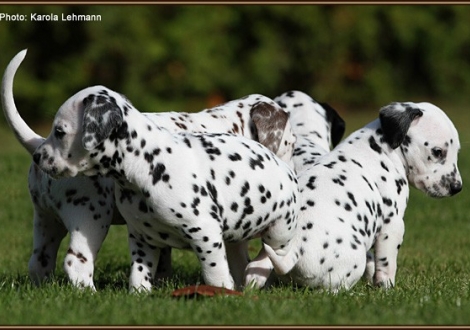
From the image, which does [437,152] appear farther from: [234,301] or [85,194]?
[85,194]

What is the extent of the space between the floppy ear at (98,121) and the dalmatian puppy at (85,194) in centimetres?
69

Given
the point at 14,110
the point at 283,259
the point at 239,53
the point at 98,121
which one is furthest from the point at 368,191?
the point at 239,53

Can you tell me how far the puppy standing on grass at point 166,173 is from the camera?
5.94 m

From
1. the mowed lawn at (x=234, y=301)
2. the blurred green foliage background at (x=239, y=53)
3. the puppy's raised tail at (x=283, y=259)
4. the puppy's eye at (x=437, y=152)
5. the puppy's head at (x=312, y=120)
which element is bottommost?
the mowed lawn at (x=234, y=301)

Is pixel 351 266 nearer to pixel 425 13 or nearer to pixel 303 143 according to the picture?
pixel 303 143

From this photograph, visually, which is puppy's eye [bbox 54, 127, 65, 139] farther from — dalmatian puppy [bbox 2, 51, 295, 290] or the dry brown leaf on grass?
the dry brown leaf on grass

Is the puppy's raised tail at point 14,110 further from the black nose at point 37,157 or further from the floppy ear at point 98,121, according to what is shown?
the floppy ear at point 98,121

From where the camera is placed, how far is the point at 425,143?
7.37m

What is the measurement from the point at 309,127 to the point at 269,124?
4.23 ft

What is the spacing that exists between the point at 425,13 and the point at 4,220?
1329 cm

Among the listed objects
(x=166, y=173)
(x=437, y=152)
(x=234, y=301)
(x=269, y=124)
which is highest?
(x=269, y=124)

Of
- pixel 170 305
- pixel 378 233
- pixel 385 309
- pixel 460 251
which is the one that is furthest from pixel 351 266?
pixel 460 251

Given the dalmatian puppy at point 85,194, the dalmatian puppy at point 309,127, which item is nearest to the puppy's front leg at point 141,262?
the dalmatian puppy at point 85,194

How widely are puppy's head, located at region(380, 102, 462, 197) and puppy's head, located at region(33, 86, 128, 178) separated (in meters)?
2.33
